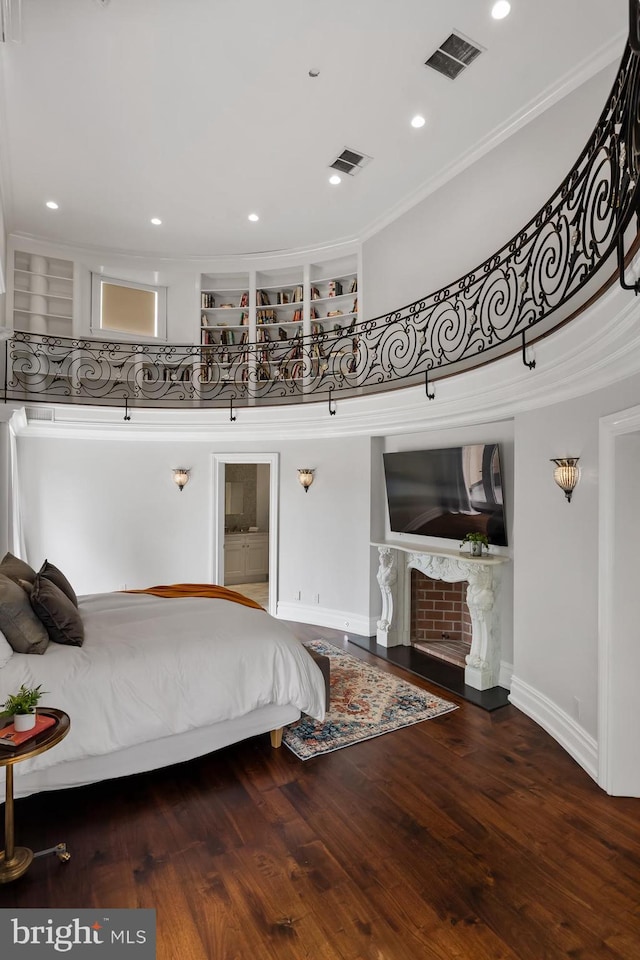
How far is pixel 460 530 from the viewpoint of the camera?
503cm

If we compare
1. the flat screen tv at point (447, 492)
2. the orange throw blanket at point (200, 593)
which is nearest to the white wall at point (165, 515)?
the flat screen tv at point (447, 492)

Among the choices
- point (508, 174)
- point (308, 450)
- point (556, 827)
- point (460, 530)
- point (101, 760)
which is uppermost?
point (508, 174)

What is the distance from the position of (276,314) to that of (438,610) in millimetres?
4888

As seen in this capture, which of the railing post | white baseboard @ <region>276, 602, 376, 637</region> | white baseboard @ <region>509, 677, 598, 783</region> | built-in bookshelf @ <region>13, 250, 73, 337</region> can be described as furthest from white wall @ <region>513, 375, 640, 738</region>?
built-in bookshelf @ <region>13, 250, 73, 337</region>

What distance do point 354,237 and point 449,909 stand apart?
22.9 feet

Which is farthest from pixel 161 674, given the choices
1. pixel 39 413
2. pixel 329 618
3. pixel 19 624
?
pixel 39 413

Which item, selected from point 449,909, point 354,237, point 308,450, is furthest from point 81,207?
point 449,909

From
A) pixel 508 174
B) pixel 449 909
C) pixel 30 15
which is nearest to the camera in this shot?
pixel 449 909

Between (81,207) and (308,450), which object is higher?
(81,207)

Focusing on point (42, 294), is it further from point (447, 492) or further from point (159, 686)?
point (159, 686)

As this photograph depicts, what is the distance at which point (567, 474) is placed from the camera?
348 cm

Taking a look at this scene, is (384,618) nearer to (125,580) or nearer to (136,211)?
(125,580)

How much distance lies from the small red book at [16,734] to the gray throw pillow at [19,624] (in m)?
Answer: 0.60

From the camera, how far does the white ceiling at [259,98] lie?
3.72m
